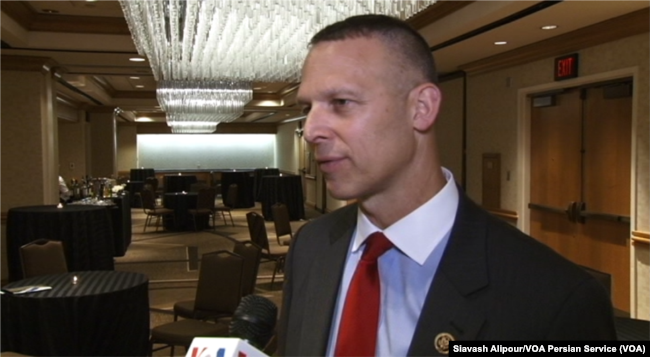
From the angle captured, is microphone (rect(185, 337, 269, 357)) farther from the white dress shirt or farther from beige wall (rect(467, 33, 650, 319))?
beige wall (rect(467, 33, 650, 319))

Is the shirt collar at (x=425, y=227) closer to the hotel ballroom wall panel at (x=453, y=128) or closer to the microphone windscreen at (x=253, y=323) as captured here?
the microphone windscreen at (x=253, y=323)

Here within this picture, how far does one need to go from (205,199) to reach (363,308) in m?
13.4

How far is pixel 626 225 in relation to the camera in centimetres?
563

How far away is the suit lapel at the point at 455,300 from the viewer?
96cm

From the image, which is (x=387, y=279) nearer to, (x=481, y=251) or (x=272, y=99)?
(x=481, y=251)

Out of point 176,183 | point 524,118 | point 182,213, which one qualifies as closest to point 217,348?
point 524,118

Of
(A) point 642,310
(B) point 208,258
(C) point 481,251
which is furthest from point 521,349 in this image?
(A) point 642,310

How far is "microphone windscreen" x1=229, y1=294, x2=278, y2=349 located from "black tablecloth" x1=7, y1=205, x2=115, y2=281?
6171 mm

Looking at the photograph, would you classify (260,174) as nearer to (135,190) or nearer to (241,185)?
(241,185)

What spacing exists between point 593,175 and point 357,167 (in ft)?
18.8

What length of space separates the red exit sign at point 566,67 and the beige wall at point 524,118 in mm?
73

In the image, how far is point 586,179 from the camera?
6.25 meters

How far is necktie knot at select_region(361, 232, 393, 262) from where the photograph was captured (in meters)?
1.10

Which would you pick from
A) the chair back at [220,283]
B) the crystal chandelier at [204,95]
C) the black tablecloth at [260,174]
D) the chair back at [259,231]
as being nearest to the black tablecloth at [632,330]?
the chair back at [220,283]
